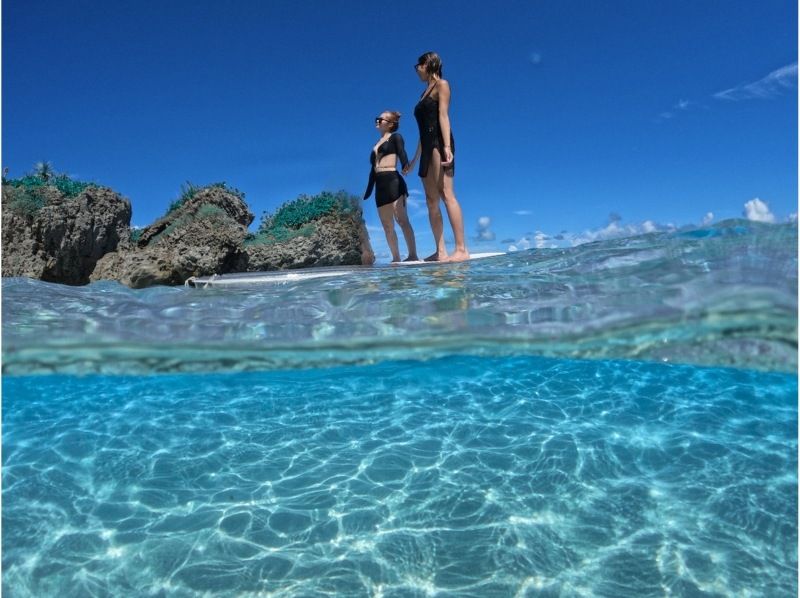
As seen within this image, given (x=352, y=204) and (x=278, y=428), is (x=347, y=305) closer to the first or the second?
(x=278, y=428)

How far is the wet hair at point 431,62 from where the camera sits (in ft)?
27.2

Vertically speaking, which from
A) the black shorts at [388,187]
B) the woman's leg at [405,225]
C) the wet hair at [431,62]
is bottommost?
the woman's leg at [405,225]

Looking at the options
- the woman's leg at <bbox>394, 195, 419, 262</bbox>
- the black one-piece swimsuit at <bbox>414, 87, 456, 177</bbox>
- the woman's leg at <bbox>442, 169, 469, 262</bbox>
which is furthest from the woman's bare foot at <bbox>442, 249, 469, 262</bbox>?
the black one-piece swimsuit at <bbox>414, 87, 456, 177</bbox>

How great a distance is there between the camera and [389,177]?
9.26 m

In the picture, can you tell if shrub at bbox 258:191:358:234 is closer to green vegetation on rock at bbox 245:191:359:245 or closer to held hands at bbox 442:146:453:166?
green vegetation on rock at bbox 245:191:359:245

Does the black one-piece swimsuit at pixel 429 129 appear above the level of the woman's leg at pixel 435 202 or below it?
above

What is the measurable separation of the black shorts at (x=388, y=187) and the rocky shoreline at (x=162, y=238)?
6.40 m

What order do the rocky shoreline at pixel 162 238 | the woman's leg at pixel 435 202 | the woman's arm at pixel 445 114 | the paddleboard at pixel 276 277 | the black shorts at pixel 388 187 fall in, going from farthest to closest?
the rocky shoreline at pixel 162 238 < the black shorts at pixel 388 187 < the paddleboard at pixel 276 277 < the woman's leg at pixel 435 202 < the woman's arm at pixel 445 114

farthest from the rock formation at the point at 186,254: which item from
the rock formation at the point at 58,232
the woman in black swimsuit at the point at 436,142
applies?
the woman in black swimsuit at the point at 436,142

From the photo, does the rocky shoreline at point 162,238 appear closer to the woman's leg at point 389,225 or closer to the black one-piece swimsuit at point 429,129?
the woman's leg at point 389,225

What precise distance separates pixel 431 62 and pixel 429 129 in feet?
3.45

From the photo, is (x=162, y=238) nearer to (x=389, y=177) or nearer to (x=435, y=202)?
(x=389, y=177)

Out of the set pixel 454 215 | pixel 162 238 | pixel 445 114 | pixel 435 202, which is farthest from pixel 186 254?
pixel 445 114

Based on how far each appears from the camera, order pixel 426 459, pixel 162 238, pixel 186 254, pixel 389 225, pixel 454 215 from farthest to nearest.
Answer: pixel 162 238
pixel 186 254
pixel 389 225
pixel 454 215
pixel 426 459
